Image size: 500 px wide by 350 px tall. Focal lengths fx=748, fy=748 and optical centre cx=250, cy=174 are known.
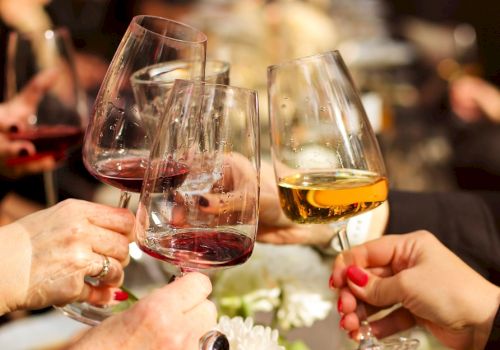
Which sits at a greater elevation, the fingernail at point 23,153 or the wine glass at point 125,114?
the wine glass at point 125,114

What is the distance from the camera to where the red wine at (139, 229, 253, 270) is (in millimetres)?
850

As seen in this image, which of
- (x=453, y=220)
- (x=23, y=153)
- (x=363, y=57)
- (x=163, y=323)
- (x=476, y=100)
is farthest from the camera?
(x=363, y=57)

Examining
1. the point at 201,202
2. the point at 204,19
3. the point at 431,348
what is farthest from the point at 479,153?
the point at 201,202

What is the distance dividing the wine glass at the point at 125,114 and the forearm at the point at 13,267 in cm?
14

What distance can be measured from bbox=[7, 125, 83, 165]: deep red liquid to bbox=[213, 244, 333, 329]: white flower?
0.61 m

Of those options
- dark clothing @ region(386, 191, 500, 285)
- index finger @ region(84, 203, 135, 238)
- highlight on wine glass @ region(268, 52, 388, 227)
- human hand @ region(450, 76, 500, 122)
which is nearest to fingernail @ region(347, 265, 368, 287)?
highlight on wine glass @ region(268, 52, 388, 227)

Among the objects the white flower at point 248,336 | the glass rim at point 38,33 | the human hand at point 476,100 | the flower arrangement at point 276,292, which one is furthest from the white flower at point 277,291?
the human hand at point 476,100

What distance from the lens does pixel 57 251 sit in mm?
1005

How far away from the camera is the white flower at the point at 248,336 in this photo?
858 millimetres

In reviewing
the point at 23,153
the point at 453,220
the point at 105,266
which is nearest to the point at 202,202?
the point at 105,266

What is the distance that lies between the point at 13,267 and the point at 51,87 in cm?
73

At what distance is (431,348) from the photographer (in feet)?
3.97

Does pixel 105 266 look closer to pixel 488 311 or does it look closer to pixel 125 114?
pixel 125 114

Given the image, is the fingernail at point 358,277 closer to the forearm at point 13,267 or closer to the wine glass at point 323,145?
the wine glass at point 323,145
